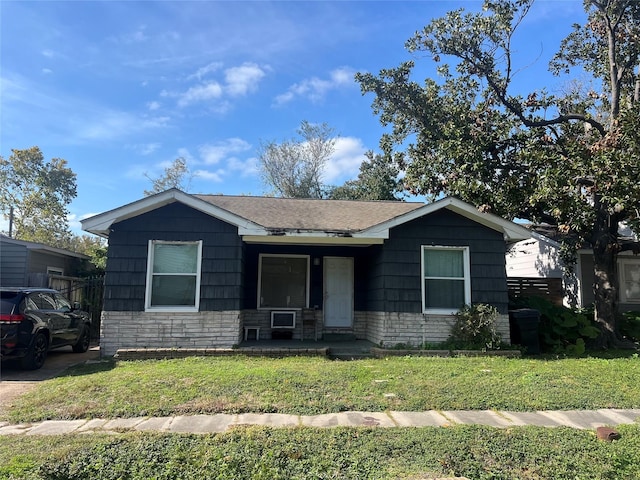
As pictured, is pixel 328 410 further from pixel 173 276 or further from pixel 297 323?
pixel 297 323

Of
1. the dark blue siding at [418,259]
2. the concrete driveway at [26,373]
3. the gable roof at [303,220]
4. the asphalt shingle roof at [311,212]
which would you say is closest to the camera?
the concrete driveway at [26,373]

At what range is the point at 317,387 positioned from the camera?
20.7 feet

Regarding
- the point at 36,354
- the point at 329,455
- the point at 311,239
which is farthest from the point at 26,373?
the point at 329,455

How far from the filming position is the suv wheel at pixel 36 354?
7.89 m

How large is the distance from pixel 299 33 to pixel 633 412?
9521mm

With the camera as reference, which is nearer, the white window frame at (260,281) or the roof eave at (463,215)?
the roof eave at (463,215)

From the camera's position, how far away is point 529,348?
973 cm

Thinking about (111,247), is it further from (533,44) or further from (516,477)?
(533,44)

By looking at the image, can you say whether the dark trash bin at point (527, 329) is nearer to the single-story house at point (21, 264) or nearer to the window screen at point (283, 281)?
the window screen at point (283, 281)

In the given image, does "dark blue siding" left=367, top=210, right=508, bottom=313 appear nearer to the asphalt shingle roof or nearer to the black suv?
the asphalt shingle roof

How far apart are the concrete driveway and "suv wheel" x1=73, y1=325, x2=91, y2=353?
0.16 meters

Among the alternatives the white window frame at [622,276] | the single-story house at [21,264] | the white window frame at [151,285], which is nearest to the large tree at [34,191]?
the single-story house at [21,264]

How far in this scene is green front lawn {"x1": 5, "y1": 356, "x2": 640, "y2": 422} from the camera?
5.48 meters

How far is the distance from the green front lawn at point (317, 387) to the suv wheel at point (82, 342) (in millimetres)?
2479
